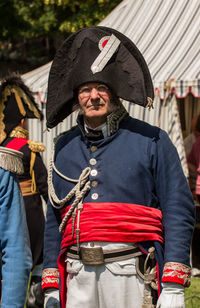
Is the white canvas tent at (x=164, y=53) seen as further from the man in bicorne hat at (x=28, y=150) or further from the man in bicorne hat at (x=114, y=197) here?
the man in bicorne hat at (x=114, y=197)

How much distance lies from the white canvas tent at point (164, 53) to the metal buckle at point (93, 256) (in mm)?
3559


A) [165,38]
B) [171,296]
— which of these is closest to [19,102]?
[171,296]

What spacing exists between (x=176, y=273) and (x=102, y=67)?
39.2 inches

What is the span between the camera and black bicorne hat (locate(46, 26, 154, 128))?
8.29 feet

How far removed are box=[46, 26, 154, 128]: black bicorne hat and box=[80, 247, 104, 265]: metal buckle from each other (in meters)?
0.70

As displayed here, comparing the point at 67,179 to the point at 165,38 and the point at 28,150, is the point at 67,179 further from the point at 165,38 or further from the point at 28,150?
the point at 165,38

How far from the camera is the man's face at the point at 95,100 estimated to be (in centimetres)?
254

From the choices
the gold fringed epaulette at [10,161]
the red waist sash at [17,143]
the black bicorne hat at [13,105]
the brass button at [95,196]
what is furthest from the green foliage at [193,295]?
the gold fringed epaulette at [10,161]

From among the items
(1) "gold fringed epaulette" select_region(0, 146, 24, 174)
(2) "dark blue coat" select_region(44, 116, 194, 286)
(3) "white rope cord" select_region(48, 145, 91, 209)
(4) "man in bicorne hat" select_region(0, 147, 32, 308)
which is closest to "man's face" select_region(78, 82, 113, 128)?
(2) "dark blue coat" select_region(44, 116, 194, 286)

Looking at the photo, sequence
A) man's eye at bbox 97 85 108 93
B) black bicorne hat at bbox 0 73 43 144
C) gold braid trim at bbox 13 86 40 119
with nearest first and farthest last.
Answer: man's eye at bbox 97 85 108 93, black bicorne hat at bbox 0 73 43 144, gold braid trim at bbox 13 86 40 119

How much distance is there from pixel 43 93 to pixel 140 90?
443 centimetres

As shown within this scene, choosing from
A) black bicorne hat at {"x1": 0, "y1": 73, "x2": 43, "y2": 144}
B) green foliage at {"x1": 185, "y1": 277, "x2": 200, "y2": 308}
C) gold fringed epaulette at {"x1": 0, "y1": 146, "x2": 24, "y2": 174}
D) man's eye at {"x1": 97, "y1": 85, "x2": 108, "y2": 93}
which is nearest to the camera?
gold fringed epaulette at {"x1": 0, "y1": 146, "x2": 24, "y2": 174}

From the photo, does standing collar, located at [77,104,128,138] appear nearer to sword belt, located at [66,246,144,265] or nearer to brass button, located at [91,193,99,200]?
brass button, located at [91,193,99,200]

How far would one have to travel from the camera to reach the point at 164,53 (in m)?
6.59
